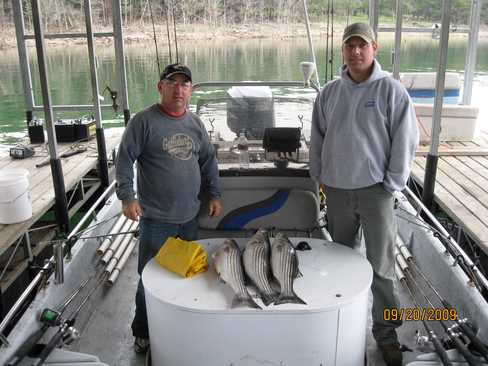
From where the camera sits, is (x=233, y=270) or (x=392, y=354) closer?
(x=233, y=270)

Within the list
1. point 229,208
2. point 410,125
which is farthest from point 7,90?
point 410,125

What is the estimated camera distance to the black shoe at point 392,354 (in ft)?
8.39

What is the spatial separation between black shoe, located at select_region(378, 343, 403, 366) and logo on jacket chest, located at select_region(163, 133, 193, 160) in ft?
4.38

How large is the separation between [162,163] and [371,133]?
0.98 meters

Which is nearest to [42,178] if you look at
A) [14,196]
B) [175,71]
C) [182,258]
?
[14,196]

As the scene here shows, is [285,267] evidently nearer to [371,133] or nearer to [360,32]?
[371,133]

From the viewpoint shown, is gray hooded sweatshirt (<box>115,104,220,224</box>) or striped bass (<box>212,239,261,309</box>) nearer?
striped bass (<box>212,239,261,309</box>)

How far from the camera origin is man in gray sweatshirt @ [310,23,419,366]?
238 centimetres

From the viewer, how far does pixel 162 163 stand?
2.54 m

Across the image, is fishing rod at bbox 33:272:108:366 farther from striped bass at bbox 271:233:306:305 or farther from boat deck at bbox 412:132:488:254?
boat deck at bbox 412:132:488:254

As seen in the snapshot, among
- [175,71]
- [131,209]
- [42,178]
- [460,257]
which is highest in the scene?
[175,71]

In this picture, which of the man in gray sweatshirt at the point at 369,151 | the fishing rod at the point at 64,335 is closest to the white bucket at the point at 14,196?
the fishing rod at the point at 64,335

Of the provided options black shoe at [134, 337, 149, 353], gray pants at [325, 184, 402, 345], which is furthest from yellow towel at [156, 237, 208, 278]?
gray pants at [325, 184, 402, 345]

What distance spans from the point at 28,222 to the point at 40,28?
1431 millimetres
